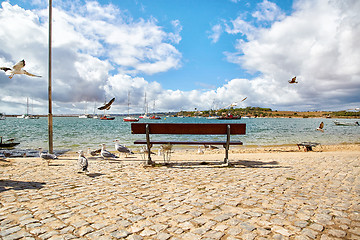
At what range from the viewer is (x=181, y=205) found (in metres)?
3.78

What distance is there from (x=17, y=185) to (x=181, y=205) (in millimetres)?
3946

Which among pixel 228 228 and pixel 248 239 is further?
pixel 228 228

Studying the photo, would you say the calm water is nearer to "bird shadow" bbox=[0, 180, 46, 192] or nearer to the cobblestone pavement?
"bird shadow" bbox=[0, 180, 46, 192]

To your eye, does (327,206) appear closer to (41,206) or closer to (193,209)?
(193,209)

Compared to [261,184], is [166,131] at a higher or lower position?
higher

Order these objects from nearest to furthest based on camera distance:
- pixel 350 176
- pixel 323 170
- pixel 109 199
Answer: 1. pixel 109 199
2. pixel 350 176
3. pixel 323 170

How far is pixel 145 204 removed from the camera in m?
3.85

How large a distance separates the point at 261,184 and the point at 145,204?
273cm

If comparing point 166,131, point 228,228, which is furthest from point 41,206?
point 166,131

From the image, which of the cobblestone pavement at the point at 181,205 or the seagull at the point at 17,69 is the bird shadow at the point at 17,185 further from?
the seagull at the point at 17,69

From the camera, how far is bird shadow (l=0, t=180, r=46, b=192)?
188 inches

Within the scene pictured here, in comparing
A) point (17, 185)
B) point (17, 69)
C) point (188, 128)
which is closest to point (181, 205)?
point (188, 128)

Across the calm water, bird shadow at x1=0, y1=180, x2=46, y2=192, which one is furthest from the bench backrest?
the calm water

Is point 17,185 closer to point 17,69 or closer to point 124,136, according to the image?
point 17,69
